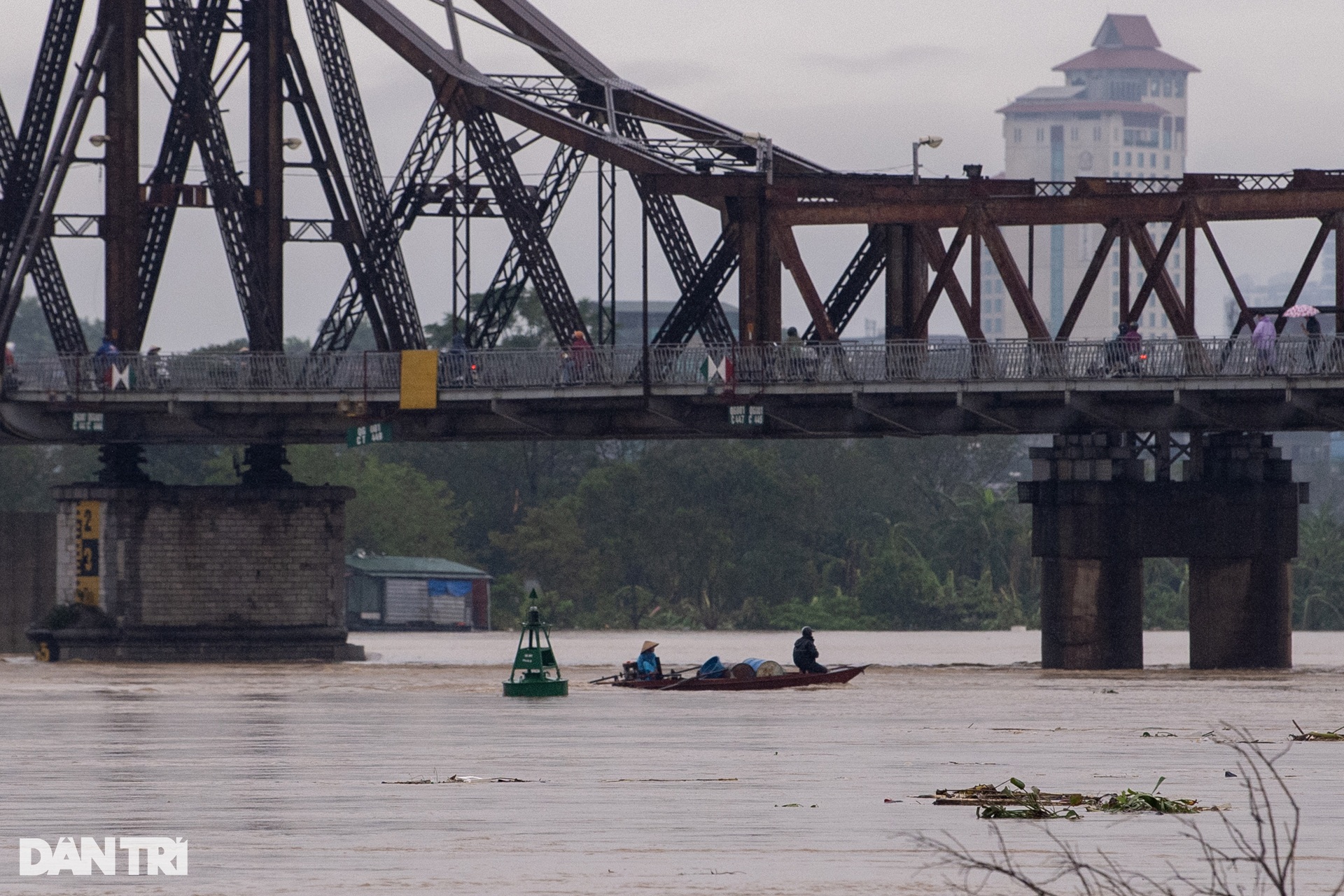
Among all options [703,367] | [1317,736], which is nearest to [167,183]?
[703,367]

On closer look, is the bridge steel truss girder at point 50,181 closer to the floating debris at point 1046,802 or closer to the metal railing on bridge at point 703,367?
the metal railing on bridge at point 703,367

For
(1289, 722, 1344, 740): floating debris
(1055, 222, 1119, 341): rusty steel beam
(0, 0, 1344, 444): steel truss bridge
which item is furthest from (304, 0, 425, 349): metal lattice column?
(1289, 722, 1344, 740): floating debris

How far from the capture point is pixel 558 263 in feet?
233

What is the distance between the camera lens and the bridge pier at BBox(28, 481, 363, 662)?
237 feet

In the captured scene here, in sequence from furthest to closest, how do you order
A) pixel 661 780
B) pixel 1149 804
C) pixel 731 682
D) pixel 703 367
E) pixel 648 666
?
pixel 703 367
pixel 648 666
pixel 731 682
pixel 661 780
pixel 1149 804

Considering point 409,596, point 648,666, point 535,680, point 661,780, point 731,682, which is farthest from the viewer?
point 409,596

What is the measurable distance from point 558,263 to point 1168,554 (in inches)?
732

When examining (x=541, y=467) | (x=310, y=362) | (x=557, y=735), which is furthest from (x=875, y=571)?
(x=557, y=735)

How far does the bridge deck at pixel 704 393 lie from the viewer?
208ft

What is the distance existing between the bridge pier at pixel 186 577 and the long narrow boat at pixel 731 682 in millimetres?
26035

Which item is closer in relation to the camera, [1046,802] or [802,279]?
[1046,802]

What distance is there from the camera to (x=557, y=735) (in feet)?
109

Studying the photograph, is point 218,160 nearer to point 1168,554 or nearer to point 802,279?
point 802,279

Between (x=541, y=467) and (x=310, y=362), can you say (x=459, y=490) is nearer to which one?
(x=541, y=467)
